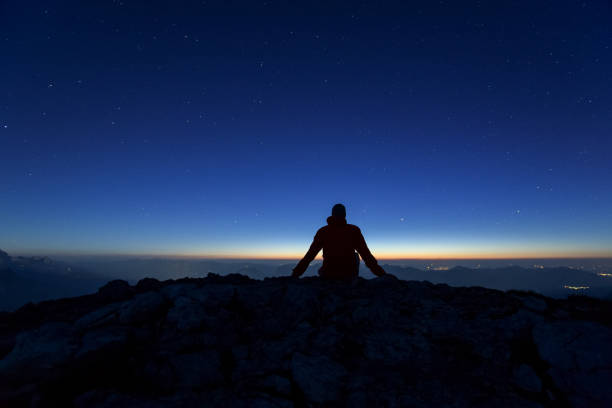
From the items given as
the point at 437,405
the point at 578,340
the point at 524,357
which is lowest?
the point at 437,405

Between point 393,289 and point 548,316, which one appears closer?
point 548,316

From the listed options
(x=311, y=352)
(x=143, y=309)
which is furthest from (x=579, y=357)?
(x=143, y=309)

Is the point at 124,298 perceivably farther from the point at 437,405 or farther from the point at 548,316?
the point at 548,316

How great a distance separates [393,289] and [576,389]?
411cm

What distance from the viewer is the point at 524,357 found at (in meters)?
5.58

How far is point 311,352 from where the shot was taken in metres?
5.83

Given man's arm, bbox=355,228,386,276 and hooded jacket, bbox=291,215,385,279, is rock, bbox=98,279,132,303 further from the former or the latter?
man's arm, bbox=355,228,386,276

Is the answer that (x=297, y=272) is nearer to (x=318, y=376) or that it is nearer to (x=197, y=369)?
(x=318, y=376)

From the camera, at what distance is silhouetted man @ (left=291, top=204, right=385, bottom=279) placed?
9539 mm

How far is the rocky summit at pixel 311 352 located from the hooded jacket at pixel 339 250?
6.12ft

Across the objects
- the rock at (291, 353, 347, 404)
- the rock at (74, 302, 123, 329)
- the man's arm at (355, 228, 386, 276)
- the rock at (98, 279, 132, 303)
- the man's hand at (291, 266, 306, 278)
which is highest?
the man's arm at (355, 228, 386, 276)

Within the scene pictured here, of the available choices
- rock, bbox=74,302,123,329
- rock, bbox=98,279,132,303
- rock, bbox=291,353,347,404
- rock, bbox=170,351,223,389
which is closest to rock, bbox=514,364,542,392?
rock, bbox=291,353,347,404

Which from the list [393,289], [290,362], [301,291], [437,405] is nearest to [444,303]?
[393,289]

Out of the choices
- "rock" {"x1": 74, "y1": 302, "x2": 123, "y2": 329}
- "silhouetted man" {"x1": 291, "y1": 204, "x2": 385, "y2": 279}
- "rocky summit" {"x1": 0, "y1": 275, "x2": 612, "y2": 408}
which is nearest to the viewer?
"rocky summit" {"x1": 0, "y1": 275, "x2": 612, "y2": 408}
